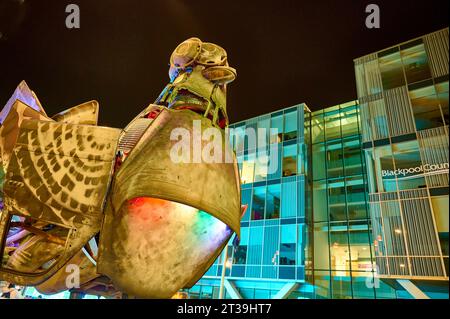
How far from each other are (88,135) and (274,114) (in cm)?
1851

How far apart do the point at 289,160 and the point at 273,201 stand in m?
2.70

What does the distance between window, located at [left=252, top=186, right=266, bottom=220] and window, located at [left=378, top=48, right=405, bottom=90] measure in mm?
8835

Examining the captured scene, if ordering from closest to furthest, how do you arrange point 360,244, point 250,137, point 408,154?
point 408,154 → point 360,244 → point 250,137

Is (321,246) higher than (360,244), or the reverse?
(360,244)

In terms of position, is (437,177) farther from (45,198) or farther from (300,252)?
(45,198)

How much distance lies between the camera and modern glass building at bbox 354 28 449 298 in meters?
10.5

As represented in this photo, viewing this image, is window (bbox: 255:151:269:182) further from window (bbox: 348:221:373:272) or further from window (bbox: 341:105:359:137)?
window (bbox: 348:221:373:272)

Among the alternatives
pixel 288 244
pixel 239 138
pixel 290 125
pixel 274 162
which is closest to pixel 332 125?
pixel 290 125

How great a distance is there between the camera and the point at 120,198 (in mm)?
2857

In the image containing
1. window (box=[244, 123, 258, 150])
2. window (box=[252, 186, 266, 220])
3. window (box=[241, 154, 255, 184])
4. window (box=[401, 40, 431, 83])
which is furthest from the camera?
window (box=[244, 123, 258, 150])

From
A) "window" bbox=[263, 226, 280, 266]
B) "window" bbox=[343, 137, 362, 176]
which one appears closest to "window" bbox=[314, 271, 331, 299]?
"window" bbox=[263, 226, 280, 266]

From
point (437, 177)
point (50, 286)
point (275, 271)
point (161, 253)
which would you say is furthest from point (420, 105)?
point (50, 286)

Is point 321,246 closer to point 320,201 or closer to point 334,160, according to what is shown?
point 320,201
